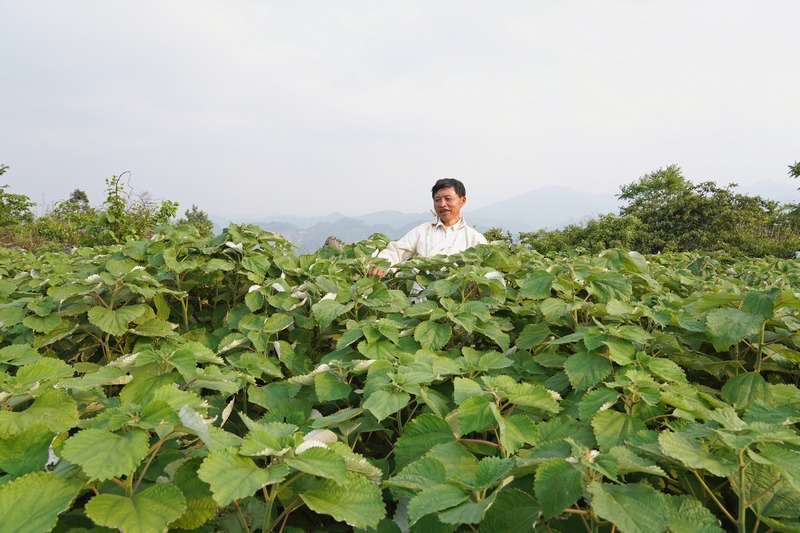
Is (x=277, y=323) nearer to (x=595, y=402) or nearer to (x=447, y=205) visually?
(x=595, y=402)

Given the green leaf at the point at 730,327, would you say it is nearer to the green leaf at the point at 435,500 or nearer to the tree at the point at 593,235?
the green leaf at the point at 435,500

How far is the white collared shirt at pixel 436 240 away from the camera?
3898 millimetres

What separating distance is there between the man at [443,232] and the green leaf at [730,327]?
244 centimetres

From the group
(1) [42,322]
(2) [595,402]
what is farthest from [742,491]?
(1) [42,322]

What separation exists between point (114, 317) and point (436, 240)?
266cm

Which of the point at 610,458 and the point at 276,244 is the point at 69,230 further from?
the point at 610,458

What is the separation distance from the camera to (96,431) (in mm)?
765

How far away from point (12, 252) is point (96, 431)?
207 inches

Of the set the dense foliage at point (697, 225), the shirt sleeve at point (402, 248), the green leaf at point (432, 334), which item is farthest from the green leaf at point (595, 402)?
the dense foliage at point (697, 225)

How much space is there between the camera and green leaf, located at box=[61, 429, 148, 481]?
69 centimetres

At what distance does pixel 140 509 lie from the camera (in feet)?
2.40

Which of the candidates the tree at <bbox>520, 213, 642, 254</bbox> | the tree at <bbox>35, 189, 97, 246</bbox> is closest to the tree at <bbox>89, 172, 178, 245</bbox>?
the tree at <bbox>35, 189, 97, 246</bbox>

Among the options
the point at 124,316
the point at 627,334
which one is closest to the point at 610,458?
the point at 627,334

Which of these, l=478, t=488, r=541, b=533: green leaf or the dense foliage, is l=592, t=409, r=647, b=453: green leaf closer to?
l=478, t=488, r=541, b=533: green leaf
